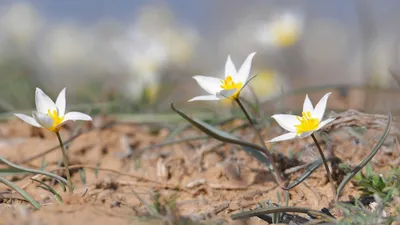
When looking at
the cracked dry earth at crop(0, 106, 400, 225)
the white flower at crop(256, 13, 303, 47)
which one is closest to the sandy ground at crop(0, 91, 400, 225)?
the cracked dry earth at crop(0, 106, 400, 225)

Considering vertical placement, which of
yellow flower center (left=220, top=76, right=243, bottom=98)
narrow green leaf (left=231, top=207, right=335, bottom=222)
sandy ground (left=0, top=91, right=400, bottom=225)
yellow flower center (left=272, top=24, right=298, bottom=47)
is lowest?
narrow green leaf (left=231, top=207, right=335, bottom=222)

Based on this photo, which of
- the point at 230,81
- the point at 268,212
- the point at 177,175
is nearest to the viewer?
the point at 268,212

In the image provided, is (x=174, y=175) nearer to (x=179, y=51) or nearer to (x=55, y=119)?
(x=55, y=119)

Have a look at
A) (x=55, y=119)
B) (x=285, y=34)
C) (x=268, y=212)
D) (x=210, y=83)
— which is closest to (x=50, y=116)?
(x=55, y=119)

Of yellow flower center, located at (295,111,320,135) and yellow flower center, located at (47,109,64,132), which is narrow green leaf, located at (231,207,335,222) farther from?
yellow flower center, located at (47,109,64,132)

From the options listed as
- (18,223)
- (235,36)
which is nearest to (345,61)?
(235,36)

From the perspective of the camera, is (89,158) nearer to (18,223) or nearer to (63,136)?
(63,136)
